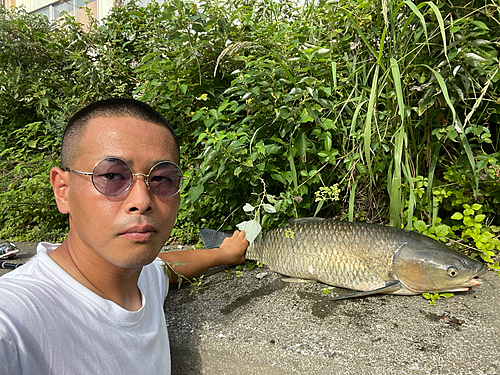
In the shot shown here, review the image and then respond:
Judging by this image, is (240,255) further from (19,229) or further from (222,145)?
(19,229)

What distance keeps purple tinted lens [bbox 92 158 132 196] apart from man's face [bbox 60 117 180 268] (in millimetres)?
17

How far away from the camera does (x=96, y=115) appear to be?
44.2 inches

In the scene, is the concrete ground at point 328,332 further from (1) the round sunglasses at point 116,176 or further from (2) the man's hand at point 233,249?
(1) the round sunglasses at point 116,176

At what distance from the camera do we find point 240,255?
247cm

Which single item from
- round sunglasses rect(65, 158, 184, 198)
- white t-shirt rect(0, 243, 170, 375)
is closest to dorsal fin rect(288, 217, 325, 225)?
white t-shirt rect(0, 243, 170, 375)

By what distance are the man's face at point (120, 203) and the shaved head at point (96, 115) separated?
3 centimetres

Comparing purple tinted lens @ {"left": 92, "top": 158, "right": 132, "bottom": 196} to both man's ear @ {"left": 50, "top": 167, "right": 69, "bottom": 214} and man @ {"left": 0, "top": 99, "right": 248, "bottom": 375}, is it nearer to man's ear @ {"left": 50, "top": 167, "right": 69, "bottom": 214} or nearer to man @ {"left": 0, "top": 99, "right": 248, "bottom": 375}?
man @ {"left": 0, "top": 99, "right": 248, "bottom": 375}

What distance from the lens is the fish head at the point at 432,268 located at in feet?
5.91

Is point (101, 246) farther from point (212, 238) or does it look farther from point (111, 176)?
point (212, 238)

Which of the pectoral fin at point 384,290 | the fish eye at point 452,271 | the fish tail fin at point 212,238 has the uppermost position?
the fish eye at point 452,271

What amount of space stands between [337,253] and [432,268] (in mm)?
534

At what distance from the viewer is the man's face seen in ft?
3.45

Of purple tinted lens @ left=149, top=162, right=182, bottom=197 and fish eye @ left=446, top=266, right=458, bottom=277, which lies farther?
fish eye @ left=446, top=266, right=458, bottom=277

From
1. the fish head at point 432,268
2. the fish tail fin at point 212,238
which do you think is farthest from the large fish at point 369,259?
the fish tail fin at point 212,238
